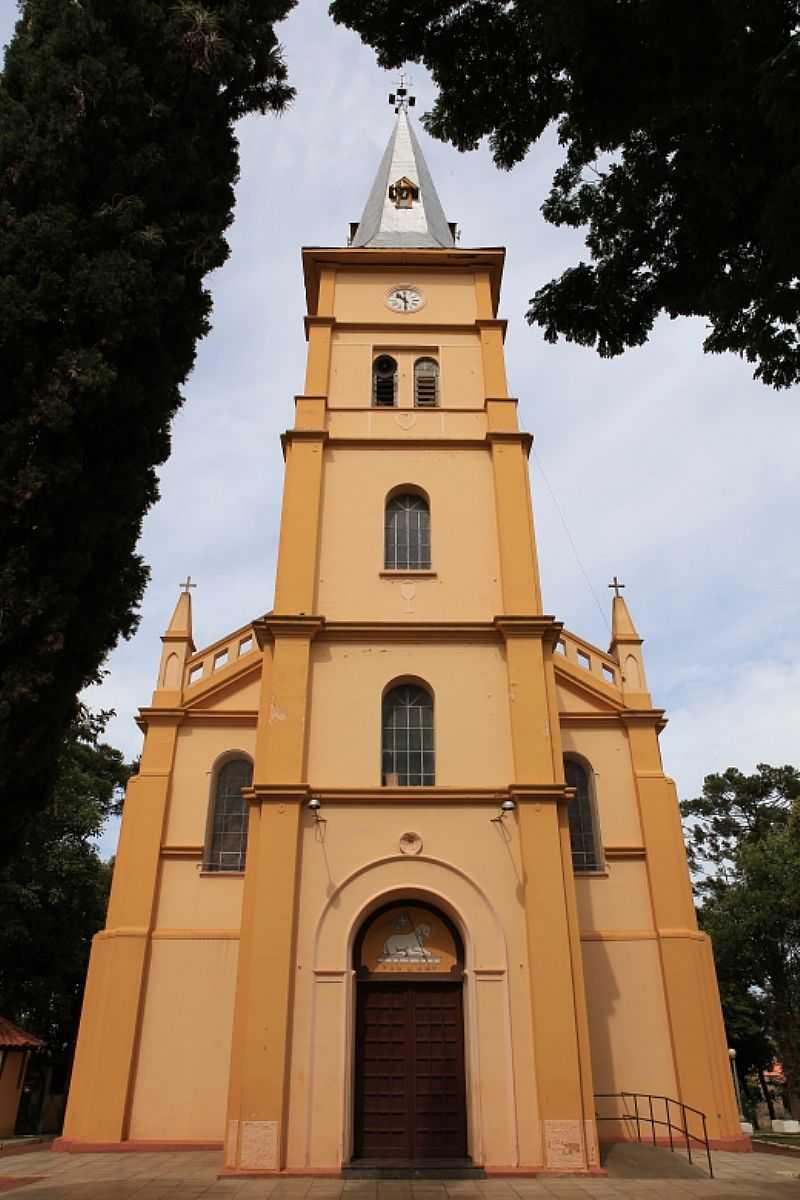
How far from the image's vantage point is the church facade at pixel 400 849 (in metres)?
12.5

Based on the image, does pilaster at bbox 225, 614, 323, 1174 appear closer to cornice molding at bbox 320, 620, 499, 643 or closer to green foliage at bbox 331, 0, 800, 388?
cornice molding at bbox 320, 620, 499, 643

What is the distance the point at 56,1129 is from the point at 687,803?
30.3 m

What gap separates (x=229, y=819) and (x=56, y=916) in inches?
457

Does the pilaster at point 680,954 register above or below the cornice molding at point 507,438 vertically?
below

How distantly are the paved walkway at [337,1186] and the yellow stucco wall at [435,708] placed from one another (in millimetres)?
5253

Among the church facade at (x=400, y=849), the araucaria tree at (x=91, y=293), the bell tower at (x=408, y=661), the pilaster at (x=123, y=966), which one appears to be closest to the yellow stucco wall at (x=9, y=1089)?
the pilaster at (x=123, y=966)

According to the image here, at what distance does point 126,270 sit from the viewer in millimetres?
9609

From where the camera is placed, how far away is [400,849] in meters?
13.8

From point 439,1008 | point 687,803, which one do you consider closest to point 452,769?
point 439,1008

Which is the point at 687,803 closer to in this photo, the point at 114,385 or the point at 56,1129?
the point at 56,1129

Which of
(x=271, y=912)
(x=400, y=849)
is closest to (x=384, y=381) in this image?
(x=400, y=849)

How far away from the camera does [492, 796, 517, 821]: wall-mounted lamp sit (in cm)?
1391

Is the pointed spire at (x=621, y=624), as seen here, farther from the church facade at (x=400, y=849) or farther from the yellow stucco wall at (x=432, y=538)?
the yellow stucco wall at (x=432, y=538)

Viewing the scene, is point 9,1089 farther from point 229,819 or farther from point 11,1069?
point 229,819
